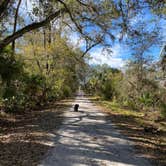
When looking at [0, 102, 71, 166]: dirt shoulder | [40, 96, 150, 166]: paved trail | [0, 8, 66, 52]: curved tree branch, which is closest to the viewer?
[40, 96, 150, 166]: paved trail

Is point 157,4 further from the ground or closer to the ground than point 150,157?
further from the ground

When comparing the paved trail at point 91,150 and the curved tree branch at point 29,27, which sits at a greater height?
the curved tree branch at point 29,27

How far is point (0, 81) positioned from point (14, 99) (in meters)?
5.67

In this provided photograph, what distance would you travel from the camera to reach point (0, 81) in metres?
16.0

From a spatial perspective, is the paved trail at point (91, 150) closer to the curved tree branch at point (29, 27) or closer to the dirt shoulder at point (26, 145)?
the dirt shoulder at point (26, 145)

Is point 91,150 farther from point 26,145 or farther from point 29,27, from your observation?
point 29,27

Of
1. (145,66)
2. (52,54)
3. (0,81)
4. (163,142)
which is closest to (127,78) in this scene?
(145,66)

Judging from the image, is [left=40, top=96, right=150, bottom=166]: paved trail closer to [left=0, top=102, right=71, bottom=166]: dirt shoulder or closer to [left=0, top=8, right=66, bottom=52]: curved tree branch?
[left=0, top=102, right=71, bottom=166]: dirt shoulder

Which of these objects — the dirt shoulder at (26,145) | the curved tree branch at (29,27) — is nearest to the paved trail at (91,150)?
the dirt shoulder at (26,145)

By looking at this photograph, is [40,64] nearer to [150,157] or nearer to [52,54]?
[52,54]

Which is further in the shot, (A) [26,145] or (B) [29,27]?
(B) [29,27]

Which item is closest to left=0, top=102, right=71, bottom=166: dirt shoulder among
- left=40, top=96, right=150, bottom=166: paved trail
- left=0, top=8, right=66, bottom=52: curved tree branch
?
left=40, top=96, right=150, bottom=166: paved trail

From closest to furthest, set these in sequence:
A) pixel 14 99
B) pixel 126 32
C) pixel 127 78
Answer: pixel 126 32, pixel 14 99, pixel 127 78

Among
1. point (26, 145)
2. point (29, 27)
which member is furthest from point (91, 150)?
point (29, 27)
